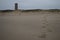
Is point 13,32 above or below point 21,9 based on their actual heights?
below

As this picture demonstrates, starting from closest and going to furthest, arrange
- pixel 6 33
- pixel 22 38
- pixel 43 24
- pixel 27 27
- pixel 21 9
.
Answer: pixel 22 38 → pixel 6 33 → pixel 27 27 → pixel 43 24 → pixel 21 9

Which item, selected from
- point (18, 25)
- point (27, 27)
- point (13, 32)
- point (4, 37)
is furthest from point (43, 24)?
point (4, 37)

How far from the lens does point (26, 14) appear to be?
2.57 metres

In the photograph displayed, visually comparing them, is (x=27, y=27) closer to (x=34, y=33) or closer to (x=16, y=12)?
(x=34, y=33)

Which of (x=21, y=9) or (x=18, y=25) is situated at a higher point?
(x=21, y=9)

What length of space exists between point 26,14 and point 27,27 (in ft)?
2.48

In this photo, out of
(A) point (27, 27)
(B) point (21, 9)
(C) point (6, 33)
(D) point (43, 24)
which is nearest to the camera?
(C) point (6, 33)

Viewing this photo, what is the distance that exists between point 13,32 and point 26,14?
0.98 meters

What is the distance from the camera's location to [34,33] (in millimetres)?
1678

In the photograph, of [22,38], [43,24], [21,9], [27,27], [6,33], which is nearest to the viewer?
[22,38]

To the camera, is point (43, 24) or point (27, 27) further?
point (43, 24)

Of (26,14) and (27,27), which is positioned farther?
(26,14)

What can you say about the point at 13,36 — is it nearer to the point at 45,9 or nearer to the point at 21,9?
the point at 21,9

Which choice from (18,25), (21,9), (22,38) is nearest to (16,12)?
(21,9)
